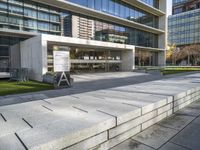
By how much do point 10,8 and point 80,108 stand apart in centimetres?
1930

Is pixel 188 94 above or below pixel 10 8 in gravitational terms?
below

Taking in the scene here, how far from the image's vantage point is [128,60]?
3031cm

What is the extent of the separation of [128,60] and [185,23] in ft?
208

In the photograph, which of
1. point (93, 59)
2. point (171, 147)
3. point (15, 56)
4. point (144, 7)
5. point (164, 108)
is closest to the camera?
point (171, 147)

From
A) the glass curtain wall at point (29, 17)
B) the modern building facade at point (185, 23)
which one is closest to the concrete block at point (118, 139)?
the glass curtain wall at point (29, 17)

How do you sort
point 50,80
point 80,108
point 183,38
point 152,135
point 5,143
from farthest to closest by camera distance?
point 183,38, point 50,80, point 80,108, point 152,135, point 5,143

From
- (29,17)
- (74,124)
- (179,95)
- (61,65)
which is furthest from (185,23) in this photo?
(74,124)

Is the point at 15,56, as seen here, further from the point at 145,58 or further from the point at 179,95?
the point at 145,58

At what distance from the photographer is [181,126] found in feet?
15.4

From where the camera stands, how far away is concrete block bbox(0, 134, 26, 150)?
249cm

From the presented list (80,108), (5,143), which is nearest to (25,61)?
(80,108)

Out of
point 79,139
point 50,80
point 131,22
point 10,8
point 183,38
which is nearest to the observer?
point 79,139

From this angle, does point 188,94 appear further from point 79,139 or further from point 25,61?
point 25,61

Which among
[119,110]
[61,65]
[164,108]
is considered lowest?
[164,108]
